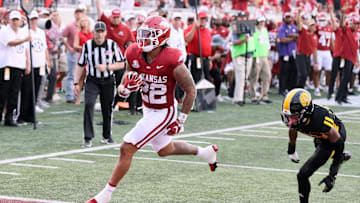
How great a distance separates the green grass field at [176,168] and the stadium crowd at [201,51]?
1.08 meters

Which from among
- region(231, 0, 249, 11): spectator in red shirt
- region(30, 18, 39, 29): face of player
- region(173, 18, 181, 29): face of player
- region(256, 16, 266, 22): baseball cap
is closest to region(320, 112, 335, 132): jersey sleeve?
region(30, 18, 39, 29): face of player

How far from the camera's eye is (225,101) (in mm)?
16047

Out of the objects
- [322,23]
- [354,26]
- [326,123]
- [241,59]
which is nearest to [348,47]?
[354,26]

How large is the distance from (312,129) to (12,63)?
693 centimetres

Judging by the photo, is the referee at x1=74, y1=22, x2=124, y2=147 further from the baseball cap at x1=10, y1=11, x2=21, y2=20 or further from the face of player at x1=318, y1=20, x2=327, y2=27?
the face of player at x1=318, y1=20, x2=327, y2=27

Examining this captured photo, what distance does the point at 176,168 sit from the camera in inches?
313

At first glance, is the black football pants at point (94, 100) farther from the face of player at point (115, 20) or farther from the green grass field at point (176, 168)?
the face of player at point (115, 20)

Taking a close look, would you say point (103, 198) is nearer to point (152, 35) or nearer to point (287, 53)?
point (152, 35)

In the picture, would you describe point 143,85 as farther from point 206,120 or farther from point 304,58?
point 304,58

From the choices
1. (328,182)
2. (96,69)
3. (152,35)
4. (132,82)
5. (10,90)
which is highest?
(152,35)

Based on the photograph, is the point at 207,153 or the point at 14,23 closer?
the point at 207,153

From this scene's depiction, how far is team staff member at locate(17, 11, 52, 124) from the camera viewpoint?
1170 centimetres

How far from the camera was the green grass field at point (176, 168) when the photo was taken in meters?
6.52

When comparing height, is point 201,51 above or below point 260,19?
below
